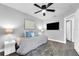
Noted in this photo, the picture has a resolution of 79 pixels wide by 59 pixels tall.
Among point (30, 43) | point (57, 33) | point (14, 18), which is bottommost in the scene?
point (30, 43)

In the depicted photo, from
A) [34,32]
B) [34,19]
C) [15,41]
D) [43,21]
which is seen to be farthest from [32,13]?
[15,41]

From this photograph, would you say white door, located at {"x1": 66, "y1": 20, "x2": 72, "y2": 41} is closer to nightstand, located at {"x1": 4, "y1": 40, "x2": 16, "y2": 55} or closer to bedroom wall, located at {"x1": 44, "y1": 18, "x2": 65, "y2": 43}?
bedroom wall, located at {"x1": 44, "y1": 18, "x2": 65, "y2": 43}

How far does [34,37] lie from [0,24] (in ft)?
2.33

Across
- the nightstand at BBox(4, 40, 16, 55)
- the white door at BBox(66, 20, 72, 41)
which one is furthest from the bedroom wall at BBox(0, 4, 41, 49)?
the white door at BBox(66, 20, 72, 41)

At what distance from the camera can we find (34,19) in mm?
1364

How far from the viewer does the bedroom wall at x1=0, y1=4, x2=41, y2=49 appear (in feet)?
3.76

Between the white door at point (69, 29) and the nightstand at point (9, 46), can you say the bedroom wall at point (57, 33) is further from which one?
the nightstand at point (9, 46)

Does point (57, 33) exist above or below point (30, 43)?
above

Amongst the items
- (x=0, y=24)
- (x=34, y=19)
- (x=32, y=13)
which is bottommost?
(x=0, y=24)

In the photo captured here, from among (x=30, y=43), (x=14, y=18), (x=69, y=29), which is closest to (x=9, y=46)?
(x=30, y=43)

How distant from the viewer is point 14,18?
1.26 metres

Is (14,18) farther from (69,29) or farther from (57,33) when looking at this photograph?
(69,29)

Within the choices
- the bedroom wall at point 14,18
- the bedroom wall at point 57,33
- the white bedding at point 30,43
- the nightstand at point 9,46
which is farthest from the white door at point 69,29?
the nightstand at point 9,46

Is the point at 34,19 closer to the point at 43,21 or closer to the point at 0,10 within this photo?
the point at 43,21
